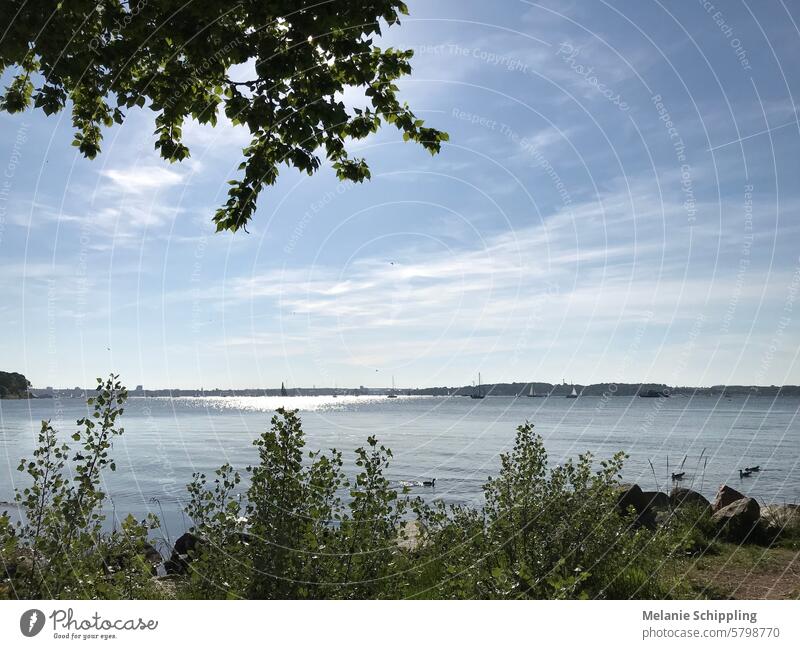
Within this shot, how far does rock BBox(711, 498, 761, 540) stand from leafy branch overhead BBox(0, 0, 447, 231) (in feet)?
28.7

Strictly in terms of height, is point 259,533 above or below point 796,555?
above

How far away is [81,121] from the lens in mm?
7398

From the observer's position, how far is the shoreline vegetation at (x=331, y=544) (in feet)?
16.9

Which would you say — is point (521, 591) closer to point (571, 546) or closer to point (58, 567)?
point (571, 546)

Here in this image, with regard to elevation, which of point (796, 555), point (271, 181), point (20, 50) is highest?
point (20, 50)

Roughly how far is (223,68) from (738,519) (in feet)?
36.6

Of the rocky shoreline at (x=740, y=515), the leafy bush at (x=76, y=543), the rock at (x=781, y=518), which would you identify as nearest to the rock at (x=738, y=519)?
the rocky shoreline at (x=740, y=515)

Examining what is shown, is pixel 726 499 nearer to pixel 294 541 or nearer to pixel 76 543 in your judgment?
pixel 294 541

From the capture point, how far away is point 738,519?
1098 cm

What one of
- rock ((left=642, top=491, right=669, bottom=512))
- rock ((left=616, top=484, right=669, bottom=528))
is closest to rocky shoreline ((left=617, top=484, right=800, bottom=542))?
rock ((left=616, top=484, right=669, bottom=528))

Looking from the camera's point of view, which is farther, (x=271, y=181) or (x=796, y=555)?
(x=796, y=555)
